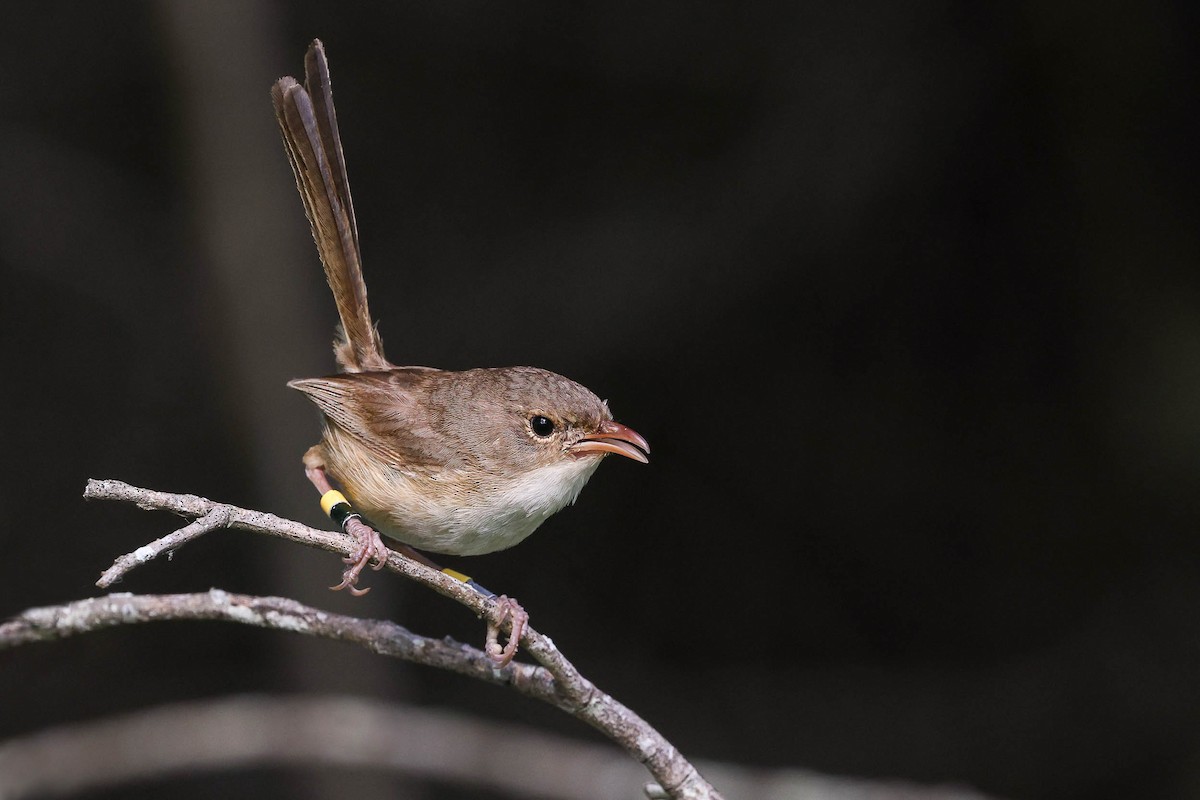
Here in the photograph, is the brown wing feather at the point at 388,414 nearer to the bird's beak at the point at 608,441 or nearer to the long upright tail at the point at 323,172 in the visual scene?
the long upright tail at the point at 323,172

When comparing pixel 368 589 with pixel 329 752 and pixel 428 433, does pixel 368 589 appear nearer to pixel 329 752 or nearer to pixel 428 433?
pixel 428 433

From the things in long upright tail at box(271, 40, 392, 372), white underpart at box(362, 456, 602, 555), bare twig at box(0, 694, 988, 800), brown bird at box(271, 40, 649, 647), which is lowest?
bare twig at box(0, 694, 988, 800)

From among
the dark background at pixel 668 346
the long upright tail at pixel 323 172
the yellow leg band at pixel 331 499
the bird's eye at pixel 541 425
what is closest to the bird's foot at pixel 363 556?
the yellow leg band at pixel 331 499

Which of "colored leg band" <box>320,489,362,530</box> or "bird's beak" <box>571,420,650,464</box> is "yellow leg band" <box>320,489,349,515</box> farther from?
"bird's beak" <box>571,420,650,464</box>

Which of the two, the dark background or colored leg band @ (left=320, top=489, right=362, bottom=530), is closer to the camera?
colored leg band @ (left=320, top=489, right=362, bottom=530)

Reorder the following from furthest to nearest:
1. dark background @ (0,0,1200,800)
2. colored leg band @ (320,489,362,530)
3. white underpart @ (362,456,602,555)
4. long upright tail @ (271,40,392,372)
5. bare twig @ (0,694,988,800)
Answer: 1. dark background @ (0,0,1200,800)
2. bare twig @ (0,694,988,800)
3. long upright tail @ (271,40,392,372)
4. colored leg band @ (320,489,362,530)
5. white underpart @ (362,456,602,555)

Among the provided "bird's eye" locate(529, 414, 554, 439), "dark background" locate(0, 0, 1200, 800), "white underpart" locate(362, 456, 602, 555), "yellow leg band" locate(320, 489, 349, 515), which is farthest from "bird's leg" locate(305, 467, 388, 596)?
"dark background" locate(0, 0, 1200, 800)

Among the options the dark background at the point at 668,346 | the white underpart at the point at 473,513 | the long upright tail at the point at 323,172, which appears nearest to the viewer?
the white underpart at the point at 473,513

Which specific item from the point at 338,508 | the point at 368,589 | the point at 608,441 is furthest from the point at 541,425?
the point at 368,589
